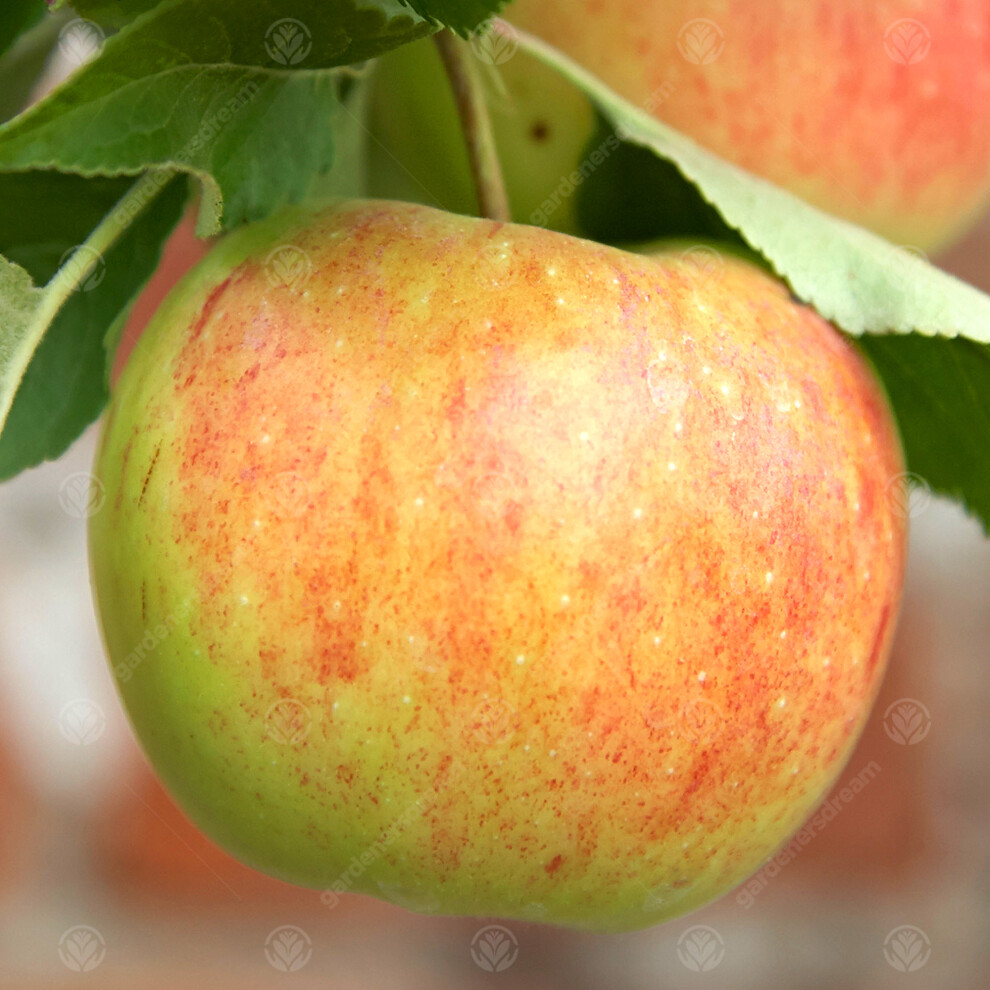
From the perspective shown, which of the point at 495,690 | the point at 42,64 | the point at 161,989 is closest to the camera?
the point at 495,690

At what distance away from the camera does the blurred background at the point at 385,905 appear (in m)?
1.03

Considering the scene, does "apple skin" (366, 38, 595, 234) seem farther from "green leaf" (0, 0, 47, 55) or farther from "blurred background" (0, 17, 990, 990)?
"blurred background" (0, 17, 990, 990)

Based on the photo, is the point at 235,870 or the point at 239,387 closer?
the point at 239,387

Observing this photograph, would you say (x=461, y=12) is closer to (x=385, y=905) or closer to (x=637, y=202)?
(x=637, y=202)

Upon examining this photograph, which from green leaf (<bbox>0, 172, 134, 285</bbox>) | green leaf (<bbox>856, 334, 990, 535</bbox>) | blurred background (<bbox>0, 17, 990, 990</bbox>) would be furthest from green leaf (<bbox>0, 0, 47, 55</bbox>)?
blurred background (<bbox>0, 17, 990, 990</bbox>)

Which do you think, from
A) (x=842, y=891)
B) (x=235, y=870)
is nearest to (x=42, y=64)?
(x=235, y=870)

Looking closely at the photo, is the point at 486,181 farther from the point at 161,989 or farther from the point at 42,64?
the point at 161,989

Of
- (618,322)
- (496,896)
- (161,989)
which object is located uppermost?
(618,322)

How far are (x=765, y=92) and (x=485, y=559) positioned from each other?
170 millimetres

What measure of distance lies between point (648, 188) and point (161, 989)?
0.97 metres

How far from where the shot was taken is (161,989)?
104 centimetres

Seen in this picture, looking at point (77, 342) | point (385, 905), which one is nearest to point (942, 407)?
point (77, 342)

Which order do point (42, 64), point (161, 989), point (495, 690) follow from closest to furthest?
point (495, 690)
point (42, 64)
point (161, 989)

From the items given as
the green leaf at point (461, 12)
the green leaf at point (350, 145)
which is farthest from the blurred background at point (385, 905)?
the green leaf at point (461, 12)
